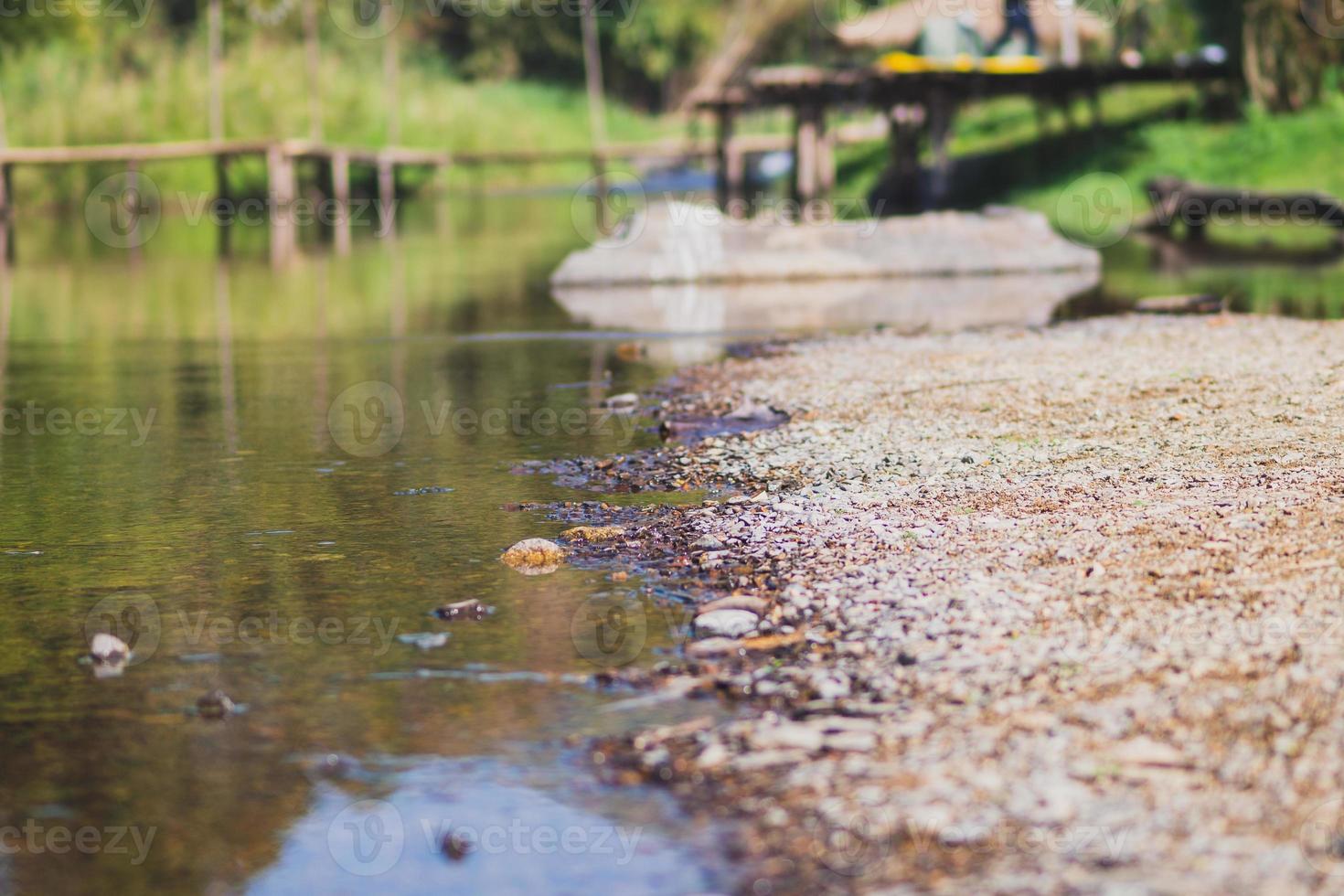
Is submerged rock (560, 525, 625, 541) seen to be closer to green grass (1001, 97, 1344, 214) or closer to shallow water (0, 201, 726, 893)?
shallow water (0, 201, 726, 893)

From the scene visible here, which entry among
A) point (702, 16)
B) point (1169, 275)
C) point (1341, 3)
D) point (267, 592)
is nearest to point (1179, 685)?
point (267, 592)

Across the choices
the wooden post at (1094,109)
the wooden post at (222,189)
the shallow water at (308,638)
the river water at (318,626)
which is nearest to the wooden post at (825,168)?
the wooden post at (1094,109)

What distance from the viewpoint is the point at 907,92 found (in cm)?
2802

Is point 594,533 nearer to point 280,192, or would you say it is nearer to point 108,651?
point 108,651

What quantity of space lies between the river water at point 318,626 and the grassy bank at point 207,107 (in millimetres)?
25739

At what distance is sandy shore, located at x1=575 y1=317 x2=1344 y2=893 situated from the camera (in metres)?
3.63

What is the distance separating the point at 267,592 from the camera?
5789mm

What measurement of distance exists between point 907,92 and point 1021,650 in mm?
24423

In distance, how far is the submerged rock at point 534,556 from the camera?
6.05 meters

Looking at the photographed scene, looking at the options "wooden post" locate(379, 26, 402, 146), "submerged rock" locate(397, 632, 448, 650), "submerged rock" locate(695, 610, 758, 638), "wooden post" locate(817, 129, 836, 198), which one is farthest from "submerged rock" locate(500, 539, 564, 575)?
"wooden post" locate(379, 26, 402, 146)

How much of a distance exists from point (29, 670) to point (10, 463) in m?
3.79

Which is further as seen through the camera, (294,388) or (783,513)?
(294,388)

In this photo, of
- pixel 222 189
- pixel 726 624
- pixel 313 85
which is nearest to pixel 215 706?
pixel 726 624

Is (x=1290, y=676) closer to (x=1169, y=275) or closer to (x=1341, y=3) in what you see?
(x=1169, y=275)
